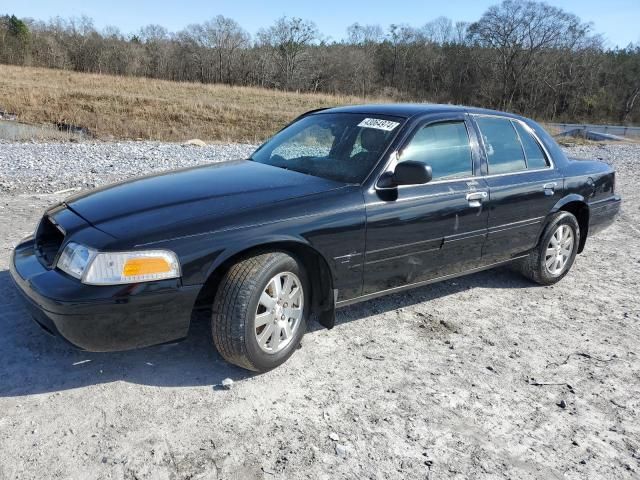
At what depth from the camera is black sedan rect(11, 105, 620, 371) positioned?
8.60ft

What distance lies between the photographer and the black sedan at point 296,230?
262 centimetres

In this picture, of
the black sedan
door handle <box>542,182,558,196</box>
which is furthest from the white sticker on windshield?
A: door handle <box>542,182,558,196</box>

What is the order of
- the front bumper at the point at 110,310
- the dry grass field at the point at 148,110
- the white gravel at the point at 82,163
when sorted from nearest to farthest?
the front bumper at the point at 110,310, the white gravel at the point at 82,163, the dry grass field at the point at 148,110

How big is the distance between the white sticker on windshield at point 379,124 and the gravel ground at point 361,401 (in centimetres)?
141

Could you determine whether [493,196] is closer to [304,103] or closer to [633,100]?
[304,103]

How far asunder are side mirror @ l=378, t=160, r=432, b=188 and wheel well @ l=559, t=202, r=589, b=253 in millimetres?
2311

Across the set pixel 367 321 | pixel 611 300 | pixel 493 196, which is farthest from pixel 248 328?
pixel 611 300

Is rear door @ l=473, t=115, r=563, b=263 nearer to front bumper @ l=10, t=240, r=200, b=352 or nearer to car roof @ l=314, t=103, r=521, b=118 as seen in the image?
car roof @ l=314, t=103, r=521, b=118

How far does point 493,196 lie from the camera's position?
4020 millimetres

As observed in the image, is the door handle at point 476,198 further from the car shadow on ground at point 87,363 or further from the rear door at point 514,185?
the car shadow on ground at point 87,363

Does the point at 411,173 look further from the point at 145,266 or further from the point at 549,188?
the point at 549,188

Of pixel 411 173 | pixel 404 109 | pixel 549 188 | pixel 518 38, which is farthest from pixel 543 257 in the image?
pixel 518 38

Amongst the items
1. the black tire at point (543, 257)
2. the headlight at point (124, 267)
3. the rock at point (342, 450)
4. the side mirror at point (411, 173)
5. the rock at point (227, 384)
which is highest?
the side mirror at point (411, 173)

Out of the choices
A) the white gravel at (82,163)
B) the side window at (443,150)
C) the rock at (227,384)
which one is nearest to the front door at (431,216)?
the side window at (443,150)
